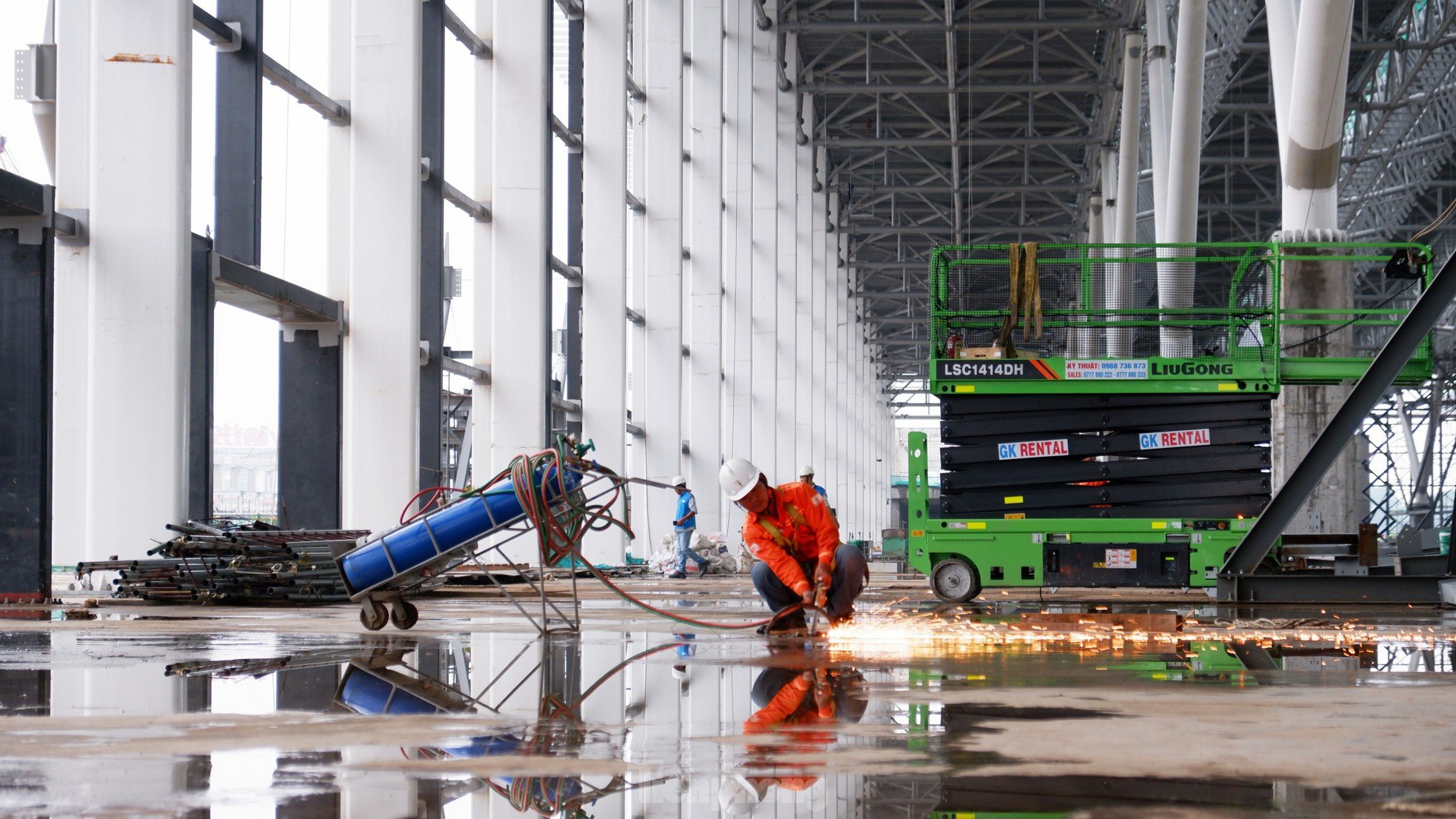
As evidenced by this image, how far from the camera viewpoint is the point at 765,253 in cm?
3931

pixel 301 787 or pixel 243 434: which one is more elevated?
pixel 243 434

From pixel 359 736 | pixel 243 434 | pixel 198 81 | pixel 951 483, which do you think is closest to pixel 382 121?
pixel 198 81

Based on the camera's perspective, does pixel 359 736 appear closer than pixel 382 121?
Yes

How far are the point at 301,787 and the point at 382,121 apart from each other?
13511mm

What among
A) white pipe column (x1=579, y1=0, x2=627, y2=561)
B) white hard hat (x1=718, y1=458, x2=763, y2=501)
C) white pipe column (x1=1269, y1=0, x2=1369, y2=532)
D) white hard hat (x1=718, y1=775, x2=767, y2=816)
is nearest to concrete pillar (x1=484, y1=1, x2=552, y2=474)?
white pipe column (x1=579, y1=0, x2=627, y2=561)

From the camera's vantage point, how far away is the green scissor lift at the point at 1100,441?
14047 millimetres

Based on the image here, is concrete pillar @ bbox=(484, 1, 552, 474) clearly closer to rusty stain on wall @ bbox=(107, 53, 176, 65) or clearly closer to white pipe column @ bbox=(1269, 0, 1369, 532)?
rusty stain on wall @ bbox=(107, 53, 176, 65)

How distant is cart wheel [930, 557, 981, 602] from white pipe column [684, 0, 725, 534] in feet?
52.9

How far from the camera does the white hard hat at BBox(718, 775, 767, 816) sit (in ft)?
10.4

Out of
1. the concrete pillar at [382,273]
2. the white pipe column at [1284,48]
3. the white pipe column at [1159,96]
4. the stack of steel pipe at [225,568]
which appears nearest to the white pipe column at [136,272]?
the stack of steel pipe at [225,568]

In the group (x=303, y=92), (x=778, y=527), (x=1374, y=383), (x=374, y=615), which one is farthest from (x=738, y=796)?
(x=303, y=92)

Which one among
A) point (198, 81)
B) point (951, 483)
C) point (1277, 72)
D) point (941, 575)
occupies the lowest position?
point (941, 575)

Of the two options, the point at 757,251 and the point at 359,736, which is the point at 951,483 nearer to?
the point at 359,736

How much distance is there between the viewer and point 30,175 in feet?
39.5
